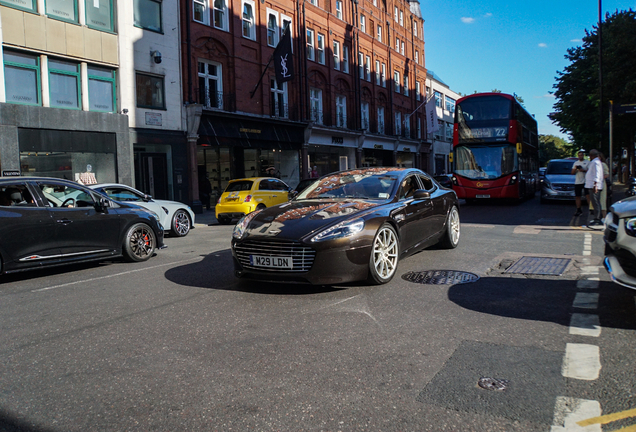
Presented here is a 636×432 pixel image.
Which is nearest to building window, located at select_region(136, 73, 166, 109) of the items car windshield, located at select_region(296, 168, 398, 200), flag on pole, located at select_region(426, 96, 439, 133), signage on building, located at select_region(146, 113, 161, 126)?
signage on building, located at select_region(146, 113, 161, 126)

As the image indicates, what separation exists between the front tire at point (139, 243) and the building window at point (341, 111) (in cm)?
2776

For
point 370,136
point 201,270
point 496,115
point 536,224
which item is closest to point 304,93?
point 370,136

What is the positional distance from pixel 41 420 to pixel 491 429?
2.46 meters

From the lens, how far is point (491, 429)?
8.95 ft

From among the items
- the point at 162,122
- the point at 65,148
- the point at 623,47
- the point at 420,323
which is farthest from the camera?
the point at 623,47

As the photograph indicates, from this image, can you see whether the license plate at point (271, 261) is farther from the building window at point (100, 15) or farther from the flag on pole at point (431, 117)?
the flag on pole at point (431, 117)

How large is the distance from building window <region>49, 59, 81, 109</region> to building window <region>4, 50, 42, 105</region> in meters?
0.54

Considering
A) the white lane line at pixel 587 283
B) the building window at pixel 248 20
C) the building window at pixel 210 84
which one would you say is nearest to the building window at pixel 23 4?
the building window at pixel 210 84

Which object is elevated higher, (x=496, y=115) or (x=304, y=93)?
(x=304, y=93)

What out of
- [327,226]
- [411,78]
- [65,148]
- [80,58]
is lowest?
[327,226]

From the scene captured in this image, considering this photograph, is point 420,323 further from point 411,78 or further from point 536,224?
point 411,78

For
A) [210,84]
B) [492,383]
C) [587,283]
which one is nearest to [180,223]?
[587,283]

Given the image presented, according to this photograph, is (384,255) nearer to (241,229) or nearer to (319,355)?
(241,229)

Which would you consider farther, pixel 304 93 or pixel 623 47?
pixel 304 93
